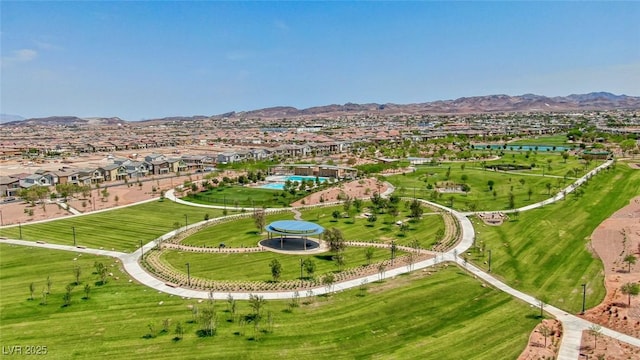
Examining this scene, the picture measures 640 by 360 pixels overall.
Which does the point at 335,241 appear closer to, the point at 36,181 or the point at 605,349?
the point at 605,349

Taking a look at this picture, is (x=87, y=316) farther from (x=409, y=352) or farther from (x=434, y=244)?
(x=434, y=244)

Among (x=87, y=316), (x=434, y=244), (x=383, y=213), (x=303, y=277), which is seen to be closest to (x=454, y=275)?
(x=434, y=244)

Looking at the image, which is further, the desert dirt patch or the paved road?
the desert dirt patch

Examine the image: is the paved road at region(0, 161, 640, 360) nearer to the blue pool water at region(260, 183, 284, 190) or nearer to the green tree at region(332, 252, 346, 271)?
the green tree at region(332, 252, 346, 271)

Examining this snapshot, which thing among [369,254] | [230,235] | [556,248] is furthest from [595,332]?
[230,235]

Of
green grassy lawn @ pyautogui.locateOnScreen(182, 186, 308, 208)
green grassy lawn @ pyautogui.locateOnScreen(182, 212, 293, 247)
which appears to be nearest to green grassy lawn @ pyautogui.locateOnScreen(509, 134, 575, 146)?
Result: green grassy lawn @ pyautogui.locateOnScreen(182, 186, 308, 208)

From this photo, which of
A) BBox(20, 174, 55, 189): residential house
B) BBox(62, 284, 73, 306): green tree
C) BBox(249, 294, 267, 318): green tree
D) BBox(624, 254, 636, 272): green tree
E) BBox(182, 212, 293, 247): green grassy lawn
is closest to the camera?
BBox(249, 294, 267, 318): green tree
